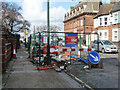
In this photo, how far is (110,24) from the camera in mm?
28906

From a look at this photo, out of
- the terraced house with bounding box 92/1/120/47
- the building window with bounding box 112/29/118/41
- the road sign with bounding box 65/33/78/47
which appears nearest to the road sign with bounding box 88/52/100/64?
the road sign with bounding box 65/33/78/47

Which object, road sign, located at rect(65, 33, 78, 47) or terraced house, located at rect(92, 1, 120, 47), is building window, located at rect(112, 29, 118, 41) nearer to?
terraced house, located at rect(92, 1, 120, 47)

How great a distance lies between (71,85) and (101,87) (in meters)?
1.15

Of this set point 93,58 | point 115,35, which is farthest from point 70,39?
point 115,35

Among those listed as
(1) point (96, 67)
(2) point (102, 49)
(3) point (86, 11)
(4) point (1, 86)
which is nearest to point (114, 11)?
(2) point (102, 49)

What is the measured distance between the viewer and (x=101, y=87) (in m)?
5.43

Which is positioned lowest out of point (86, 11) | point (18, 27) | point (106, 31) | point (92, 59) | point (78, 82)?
point (78, 82)

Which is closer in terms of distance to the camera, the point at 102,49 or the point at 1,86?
the point at 1,86

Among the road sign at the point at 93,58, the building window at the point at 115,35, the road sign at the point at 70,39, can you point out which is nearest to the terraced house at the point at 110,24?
the building window at the point at 115,35

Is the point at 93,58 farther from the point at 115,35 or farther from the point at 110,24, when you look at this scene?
the point at 110,24

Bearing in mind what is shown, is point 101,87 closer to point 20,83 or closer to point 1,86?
point 20,83

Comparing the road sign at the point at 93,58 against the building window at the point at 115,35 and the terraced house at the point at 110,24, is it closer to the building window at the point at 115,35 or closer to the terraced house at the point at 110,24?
the terraced house at the point at 110,24

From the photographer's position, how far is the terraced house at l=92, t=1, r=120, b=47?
26.5m

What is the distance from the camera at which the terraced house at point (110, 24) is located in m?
26.5
